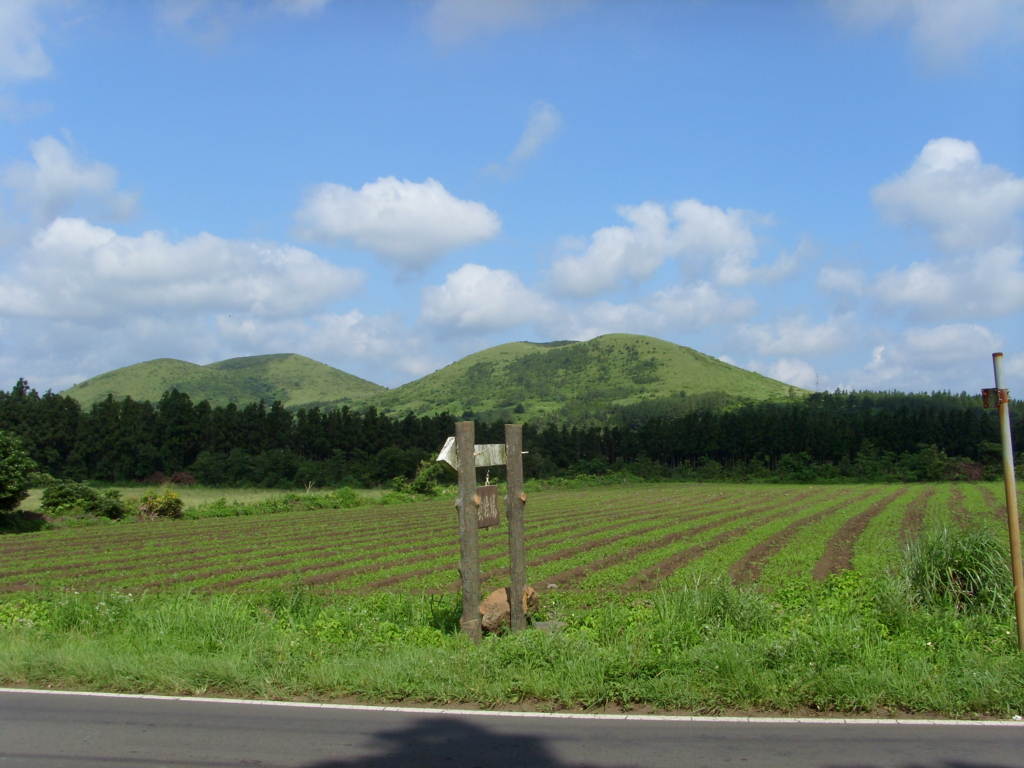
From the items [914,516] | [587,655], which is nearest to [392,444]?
[914,516]

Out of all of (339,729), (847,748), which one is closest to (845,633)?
(847,748)

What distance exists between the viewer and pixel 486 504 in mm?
8914

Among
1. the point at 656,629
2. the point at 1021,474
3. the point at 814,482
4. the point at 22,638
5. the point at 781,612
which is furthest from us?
the point at 814,482

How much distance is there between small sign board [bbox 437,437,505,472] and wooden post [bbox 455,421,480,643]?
126mm

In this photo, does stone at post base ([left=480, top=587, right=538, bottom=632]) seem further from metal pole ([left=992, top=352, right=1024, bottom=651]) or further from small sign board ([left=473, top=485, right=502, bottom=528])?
metal pole ([left=992, top=352, right=1024, bottom=651])

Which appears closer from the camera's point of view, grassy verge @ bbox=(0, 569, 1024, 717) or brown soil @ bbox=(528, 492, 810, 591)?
grassy verge @ bbox=(0, 569, 1024, 717)

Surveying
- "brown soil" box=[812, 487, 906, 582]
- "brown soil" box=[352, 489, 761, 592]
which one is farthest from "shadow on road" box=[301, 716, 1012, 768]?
"brown soil" box=[812, 487, 906, 582]

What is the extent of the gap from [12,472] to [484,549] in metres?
23.0

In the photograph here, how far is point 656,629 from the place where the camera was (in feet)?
26.6

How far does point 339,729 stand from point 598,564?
1580cm

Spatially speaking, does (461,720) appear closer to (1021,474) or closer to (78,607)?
(78,607)

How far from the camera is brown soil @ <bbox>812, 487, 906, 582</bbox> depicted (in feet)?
62.7

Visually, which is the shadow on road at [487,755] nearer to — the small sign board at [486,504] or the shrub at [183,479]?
the small sign board at [486,504]

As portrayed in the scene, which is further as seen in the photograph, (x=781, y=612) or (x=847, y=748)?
(x=781, y=612)
